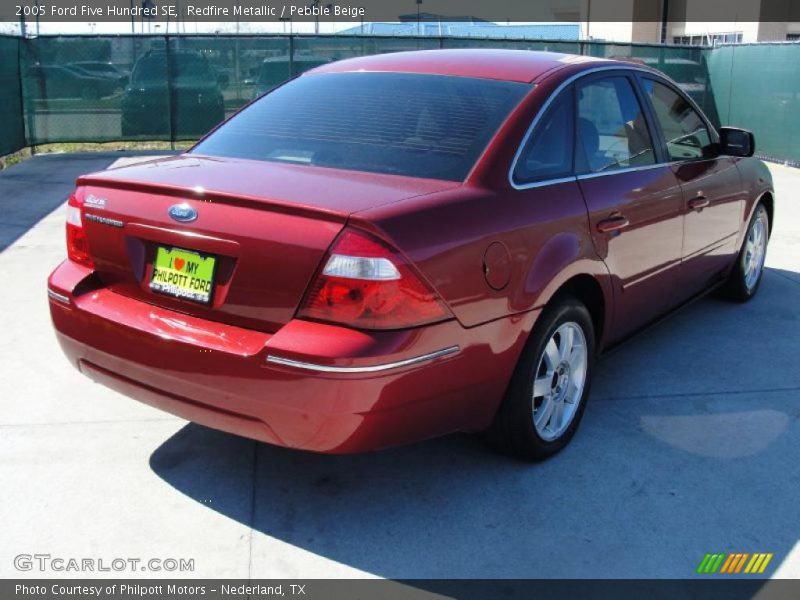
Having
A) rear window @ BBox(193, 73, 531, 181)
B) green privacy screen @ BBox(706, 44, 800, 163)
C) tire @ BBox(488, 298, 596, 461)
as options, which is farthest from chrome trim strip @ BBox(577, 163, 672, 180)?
green privacy screen @ BBox(706, 44, 800, 163)

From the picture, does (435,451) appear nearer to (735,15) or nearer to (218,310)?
(218,310)

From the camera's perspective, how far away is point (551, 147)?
3680mm

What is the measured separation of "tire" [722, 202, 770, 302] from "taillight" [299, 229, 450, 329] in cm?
369

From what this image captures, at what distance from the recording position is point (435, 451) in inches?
150

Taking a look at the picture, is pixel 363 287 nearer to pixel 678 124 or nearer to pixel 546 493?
pixel 546 493

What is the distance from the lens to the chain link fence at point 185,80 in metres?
13.9

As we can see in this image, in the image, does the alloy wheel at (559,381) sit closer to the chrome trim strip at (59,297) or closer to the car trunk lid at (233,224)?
the car trunk lid at (233,224)

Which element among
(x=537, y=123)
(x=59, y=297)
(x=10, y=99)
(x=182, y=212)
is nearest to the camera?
(x=182, y=212)

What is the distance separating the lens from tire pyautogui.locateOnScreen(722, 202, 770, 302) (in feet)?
19.3

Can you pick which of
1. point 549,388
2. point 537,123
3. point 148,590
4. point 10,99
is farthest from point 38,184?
point 148,590

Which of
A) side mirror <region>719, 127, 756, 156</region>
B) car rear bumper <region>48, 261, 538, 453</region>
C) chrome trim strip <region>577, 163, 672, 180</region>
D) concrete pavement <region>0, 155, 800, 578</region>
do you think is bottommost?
concrete pavement <region>0, 155, 800, 578</region>

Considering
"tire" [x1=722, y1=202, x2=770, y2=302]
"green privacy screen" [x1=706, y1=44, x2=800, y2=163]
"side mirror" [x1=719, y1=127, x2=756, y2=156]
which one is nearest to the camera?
"side mirror" [x1=719, y1=127, x2=756, y2=156]

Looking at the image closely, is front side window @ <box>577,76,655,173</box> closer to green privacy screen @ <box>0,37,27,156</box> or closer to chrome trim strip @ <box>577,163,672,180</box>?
chrome trim strip @ <box>577,163,672,180</box>

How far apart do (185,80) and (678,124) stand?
11460 millimetres
